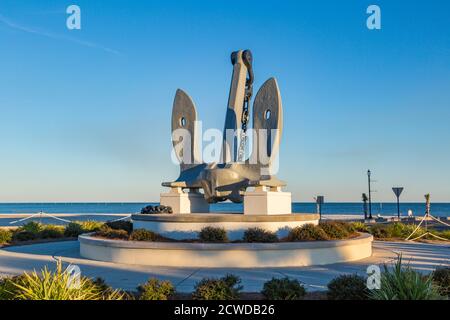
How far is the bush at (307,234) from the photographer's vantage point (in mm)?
13211

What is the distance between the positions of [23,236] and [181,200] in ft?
24.8

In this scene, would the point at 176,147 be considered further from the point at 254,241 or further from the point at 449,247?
the point at 449,247

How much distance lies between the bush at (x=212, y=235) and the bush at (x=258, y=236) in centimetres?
65

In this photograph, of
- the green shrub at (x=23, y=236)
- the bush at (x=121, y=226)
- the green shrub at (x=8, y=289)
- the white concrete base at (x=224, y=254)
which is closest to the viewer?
the green shrub at (x=8, y=289)

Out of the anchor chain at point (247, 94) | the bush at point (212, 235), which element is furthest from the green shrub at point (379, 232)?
the bush at point (212, 235)

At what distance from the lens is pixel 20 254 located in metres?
14.6

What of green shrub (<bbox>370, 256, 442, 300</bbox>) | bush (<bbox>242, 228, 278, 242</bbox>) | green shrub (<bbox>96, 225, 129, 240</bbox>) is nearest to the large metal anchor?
bush (<bbox>242, 228, 278, 242</bbox>)

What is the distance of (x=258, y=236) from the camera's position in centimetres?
1290

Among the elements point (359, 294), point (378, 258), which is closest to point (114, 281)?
point (359, 294)

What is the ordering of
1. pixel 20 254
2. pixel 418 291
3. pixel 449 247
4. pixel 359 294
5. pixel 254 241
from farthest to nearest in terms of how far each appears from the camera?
1. pixel 449 247
2. pixel 20 254
3. pixel 254 241
4. pixel 359 294
5. pixel 418 291

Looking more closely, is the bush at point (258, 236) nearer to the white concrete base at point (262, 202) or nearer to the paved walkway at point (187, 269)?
the paved walkway at point (187, 269)

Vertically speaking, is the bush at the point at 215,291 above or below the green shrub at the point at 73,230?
above
